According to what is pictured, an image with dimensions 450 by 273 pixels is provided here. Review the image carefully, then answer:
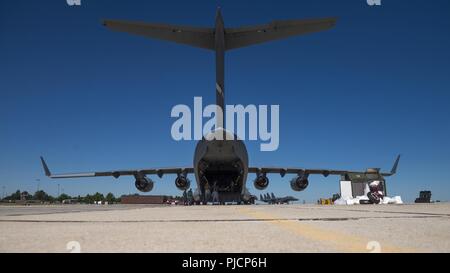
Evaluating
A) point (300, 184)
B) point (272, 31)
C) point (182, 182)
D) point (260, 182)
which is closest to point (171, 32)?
point (272, 31)

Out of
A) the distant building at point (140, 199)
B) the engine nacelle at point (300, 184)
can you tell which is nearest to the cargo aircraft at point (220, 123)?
the engine nacelle at point (300, 184)

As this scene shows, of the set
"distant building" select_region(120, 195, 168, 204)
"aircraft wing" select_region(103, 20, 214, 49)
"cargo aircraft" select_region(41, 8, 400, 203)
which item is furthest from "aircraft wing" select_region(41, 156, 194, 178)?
"distant building" select_region(120, 195, 168, 204)

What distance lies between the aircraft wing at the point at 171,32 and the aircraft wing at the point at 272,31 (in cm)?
137

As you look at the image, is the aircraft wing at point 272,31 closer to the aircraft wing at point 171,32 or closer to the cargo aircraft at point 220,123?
the cargo aircraft at point 220,123

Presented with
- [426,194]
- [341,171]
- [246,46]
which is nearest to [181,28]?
[246,46]

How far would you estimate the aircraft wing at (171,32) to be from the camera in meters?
20.3

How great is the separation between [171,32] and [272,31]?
5.71 metres

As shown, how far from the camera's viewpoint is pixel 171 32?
23062 mm

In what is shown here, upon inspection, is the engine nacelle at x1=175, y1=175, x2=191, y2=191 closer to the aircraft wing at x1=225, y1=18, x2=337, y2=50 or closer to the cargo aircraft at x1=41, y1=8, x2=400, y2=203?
the cargo aircraft at x1=41, y1=8, x2=400, y2=203

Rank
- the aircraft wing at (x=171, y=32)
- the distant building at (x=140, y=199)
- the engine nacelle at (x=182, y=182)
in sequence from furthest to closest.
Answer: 1. the distant building at (x=140, y=199)
2. the engine nacelle at (x=182, y=182)
3. the aircraft wing at (x=171, y=32)

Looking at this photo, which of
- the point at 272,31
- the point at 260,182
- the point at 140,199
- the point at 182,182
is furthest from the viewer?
the point at 140,199

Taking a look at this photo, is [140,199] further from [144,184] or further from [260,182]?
[260,182]

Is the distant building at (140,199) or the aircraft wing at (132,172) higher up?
the aircraft wing at (132,172)
